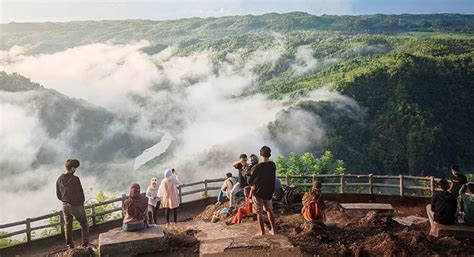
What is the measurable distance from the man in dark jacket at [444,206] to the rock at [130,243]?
4419 millimetres

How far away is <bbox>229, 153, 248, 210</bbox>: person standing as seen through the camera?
32.0ft

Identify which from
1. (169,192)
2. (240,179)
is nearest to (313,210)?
(240,179)

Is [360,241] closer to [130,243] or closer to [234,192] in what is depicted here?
Result: [130,243]

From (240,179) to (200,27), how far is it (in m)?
156

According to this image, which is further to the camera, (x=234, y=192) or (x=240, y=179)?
(x=234, y=192)

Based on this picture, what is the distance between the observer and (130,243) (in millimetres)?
7242

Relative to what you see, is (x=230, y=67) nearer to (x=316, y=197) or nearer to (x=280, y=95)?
(x=280, y=95)

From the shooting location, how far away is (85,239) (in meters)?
8.81

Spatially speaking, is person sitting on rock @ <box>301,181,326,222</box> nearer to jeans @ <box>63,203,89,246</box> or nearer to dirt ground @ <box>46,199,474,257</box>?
dirt ground @ <box>46,199,474,257</box>

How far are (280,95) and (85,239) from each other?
75882 millimetres

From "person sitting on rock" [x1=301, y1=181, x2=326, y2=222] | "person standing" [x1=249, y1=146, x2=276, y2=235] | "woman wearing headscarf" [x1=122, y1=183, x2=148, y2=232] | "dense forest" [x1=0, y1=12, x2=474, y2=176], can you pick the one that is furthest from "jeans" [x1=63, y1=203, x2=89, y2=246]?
"dense forest" [x1=0, y1=12, x2=474, y2=176]

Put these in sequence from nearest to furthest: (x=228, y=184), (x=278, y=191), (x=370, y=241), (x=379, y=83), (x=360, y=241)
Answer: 1. (x=370, y=241)
2. (x=360, y=241)
3. (x=278, y=191)
4. (x=228, y=184)
5. (x=379, y=83)

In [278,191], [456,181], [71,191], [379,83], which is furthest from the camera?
[379,83]

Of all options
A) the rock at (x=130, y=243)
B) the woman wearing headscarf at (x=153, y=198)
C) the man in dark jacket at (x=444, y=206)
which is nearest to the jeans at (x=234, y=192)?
the woman wearing headscarf at (x=153, y=198)
